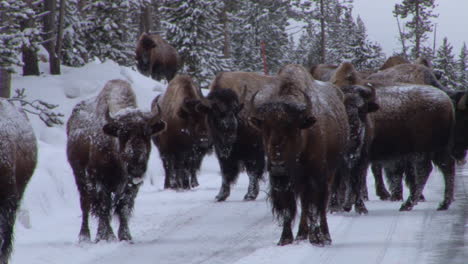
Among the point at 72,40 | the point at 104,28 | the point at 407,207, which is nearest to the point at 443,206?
the point at 407,207

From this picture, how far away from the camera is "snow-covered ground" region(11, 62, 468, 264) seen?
25.4ft

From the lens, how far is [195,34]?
36844 mm

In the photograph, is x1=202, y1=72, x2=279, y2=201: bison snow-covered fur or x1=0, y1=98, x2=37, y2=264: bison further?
x1=202, y1=72, x2=279, y2=201: bison snow-covered fur

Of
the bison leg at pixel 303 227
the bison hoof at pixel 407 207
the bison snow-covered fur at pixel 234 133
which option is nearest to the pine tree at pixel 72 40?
the bison snow-covered fur at pixel 234 133

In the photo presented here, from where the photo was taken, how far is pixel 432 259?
7.30m

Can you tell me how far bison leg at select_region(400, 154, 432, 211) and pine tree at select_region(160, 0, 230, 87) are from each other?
2508cm

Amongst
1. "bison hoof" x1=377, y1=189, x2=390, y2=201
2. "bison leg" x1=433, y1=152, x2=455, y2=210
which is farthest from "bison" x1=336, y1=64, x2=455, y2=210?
"bison hoof" x1=377, y1=189, x2=390, y2=201

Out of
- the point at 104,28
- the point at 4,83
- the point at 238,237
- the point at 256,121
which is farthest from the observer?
the point at 104,28

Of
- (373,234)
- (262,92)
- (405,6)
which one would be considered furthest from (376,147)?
(405,6)

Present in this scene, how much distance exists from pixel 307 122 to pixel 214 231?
2529 millimetres

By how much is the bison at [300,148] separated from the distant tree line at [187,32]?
301 inches

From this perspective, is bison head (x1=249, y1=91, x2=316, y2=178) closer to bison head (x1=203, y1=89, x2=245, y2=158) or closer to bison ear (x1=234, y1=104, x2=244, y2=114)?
bison head (x1=203, y1=89, x2=245, y2=158)

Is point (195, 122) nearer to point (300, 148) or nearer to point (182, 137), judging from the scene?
point (182, 137)

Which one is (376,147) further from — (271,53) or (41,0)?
(271,53)
